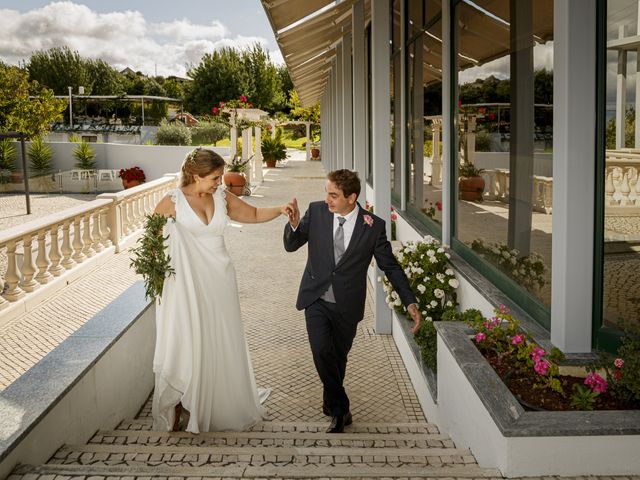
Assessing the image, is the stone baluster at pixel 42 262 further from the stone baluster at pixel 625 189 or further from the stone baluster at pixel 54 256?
the stone baluster at pixel 625 189

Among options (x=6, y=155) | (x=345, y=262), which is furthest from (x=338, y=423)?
(x=6, y=155)

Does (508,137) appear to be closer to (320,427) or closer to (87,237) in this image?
(320,427)

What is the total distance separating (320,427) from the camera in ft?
13.9

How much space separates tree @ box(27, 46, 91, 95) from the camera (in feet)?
289

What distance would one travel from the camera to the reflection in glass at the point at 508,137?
360 cm

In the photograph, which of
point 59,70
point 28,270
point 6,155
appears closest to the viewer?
point 28,270

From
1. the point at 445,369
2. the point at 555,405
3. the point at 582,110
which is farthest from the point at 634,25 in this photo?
the point at 445,369

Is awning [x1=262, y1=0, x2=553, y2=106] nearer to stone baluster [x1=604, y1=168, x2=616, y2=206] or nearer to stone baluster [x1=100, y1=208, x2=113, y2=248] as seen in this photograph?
stone baluster [x1=604, y1=168, x2=616, y2=206]

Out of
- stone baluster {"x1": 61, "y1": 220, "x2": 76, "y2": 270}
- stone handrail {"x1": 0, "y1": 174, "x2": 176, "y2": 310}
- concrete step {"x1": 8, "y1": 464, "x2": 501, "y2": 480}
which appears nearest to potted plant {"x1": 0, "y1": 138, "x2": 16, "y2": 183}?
stone handrail {"x1": 0, "y1": 174, "x2": 176, "y2": 310}

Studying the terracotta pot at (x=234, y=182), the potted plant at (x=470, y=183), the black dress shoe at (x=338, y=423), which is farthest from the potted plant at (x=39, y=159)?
the black dress shoe at (x=338, y=423)

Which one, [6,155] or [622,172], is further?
[6,155]

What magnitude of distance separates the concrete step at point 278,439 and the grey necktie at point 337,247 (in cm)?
78

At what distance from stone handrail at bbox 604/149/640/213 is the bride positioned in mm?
1933

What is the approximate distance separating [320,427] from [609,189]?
219 cm
